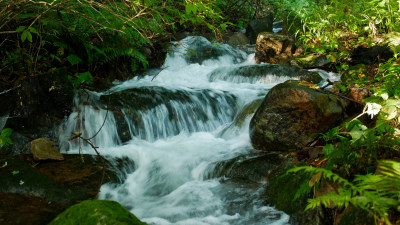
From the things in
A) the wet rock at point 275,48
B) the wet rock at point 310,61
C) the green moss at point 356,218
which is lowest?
the green moss at point 356,218

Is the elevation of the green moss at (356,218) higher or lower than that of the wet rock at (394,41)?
lower

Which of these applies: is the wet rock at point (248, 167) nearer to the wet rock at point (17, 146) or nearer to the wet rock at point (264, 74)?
the wet rock at point (17, 146)

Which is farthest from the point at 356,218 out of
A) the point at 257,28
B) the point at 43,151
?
the point at 257,28

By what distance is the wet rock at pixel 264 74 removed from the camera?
7.80 meters

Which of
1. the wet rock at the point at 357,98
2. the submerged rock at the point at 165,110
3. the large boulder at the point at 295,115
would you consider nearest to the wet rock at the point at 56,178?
the submerged rock at the point at 165,110

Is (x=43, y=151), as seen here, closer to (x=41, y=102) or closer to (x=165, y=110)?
(x=41, y=102)

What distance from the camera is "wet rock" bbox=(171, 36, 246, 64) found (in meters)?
10.4

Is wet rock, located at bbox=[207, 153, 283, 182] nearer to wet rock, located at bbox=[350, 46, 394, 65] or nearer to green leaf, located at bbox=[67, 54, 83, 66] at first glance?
green leaf, located at bbox=[67, 54, 83, 66]

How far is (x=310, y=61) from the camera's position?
27.8 feet

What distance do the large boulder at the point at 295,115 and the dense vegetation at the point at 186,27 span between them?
17.0 inches

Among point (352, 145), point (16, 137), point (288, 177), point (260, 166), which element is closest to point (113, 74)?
point (16, 137)

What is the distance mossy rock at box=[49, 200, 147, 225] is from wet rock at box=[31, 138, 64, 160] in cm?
237

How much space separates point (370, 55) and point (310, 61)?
180cm

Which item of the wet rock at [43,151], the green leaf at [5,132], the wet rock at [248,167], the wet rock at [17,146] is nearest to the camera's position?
the green leaf at [5,132]
